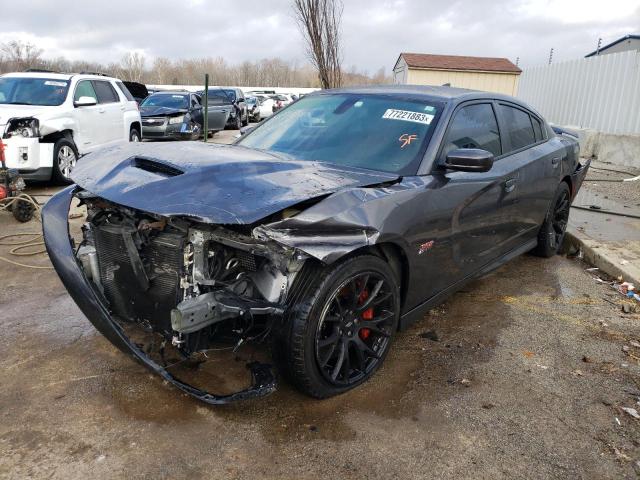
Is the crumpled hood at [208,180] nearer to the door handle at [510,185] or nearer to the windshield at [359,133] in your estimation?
the windshield at [359,133]

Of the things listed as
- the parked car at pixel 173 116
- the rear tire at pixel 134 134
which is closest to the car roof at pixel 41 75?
the rear tire at pixel 134 134

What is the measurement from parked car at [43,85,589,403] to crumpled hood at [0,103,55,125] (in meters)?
5.84

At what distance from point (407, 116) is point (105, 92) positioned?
863 centimetres

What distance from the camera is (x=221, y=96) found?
68.1ft

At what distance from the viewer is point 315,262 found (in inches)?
101

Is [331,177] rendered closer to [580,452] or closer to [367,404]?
[367,404]

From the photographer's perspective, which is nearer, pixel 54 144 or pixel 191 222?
pixel 191 222

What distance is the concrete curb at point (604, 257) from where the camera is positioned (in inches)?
186

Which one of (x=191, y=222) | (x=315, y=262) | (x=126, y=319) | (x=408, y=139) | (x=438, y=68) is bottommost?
(x=126, y=319)

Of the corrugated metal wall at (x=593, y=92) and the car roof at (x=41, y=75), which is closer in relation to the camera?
the car roof at (x=41, y=75)

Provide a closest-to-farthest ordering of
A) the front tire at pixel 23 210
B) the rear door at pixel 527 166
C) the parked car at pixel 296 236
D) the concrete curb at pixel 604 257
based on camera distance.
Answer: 1. the parked car at pixel 296 236
2. the rear door at pixel 527 166
3. the concrete curb at pixel 604 257
4. the front tire at pixel 23 210

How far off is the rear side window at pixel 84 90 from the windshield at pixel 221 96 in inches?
402

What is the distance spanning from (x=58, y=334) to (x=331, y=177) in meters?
2.15

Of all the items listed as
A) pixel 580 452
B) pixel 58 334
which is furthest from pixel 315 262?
pixel 58 334
